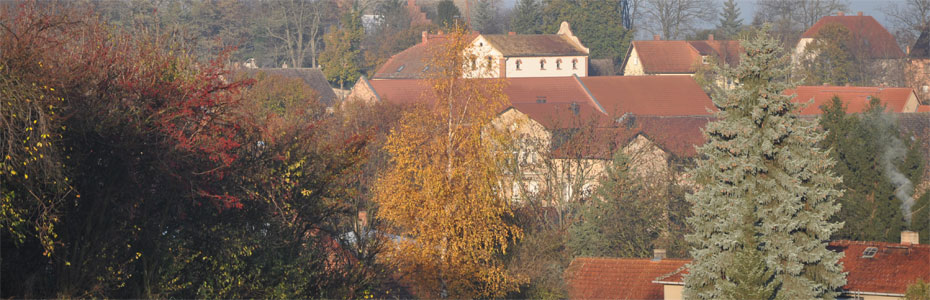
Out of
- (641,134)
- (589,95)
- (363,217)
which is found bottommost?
(363,217)

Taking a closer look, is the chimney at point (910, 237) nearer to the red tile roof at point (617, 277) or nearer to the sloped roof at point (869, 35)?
the red tile roof at point (617, 277)

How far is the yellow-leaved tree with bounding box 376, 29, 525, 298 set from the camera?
2206 cm

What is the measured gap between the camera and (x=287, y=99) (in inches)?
1909

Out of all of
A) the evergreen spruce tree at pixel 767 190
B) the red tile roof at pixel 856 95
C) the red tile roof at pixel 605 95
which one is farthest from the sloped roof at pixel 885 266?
the red tile roof at pixel 856 95

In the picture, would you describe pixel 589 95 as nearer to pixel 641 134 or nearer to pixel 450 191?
pixel 641 134

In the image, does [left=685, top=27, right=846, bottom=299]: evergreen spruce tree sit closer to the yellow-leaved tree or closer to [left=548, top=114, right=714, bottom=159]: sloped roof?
the yellow-leaved tree

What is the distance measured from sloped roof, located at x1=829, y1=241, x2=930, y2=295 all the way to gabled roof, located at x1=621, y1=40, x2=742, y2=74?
54.8m

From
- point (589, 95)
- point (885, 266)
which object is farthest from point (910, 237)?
point (589, 95)

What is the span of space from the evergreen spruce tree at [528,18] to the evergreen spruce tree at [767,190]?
7761 centimetres

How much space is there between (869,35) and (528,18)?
30.5 meters

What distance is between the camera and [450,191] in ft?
73.4

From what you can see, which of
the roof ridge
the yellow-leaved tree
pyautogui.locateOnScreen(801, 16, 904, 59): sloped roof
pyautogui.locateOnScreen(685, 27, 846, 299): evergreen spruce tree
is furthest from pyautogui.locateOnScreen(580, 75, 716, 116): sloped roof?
pyautogui.locateOnScreen(685, 27, 846, 299): evergreen spruce tree

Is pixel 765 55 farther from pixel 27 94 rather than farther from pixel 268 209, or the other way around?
pixel 27 94

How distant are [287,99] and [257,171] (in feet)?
117
